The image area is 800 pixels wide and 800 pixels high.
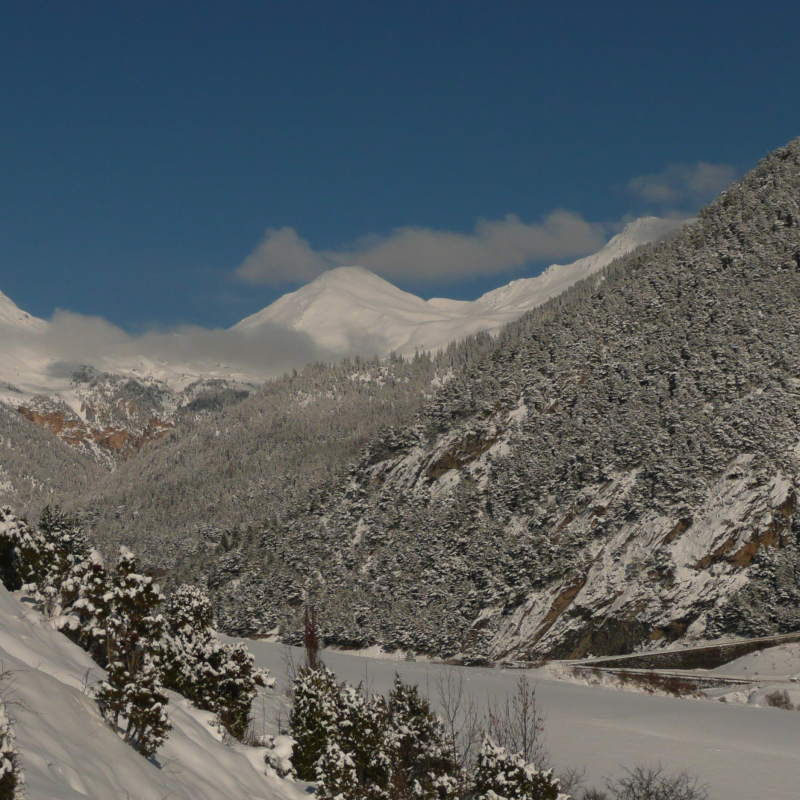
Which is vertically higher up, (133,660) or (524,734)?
(133,660)

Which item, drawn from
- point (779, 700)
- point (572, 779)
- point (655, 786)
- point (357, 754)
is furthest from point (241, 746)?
point (779, 700)

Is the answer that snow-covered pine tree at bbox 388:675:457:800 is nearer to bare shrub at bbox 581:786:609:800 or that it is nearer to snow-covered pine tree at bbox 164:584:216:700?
bare shrub at bbox 581:786:609:800

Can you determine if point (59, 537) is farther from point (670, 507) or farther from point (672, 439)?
point (672, 439)

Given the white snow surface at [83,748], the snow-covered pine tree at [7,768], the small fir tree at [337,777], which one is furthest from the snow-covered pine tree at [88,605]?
the snow-covered pine tree at [7,768]

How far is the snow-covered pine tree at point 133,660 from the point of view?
48.2 ft

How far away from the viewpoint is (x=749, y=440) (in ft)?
269

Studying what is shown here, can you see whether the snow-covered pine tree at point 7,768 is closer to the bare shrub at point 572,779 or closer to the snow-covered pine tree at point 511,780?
the snow-covered pine tree at point 511,780

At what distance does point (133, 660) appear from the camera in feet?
54.0

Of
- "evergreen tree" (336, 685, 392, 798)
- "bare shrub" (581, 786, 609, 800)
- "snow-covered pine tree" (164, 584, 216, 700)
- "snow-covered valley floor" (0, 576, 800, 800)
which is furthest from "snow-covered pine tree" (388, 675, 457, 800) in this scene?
"snow-covered pine tree" (164, 584, 216, 700)

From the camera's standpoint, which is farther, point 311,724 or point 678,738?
point 678,738

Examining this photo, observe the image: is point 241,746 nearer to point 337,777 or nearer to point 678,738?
point 337,777

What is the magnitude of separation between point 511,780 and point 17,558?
1696 centimetres

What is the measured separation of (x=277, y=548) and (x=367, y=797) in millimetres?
116681

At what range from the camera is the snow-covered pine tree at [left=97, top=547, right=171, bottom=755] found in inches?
579
